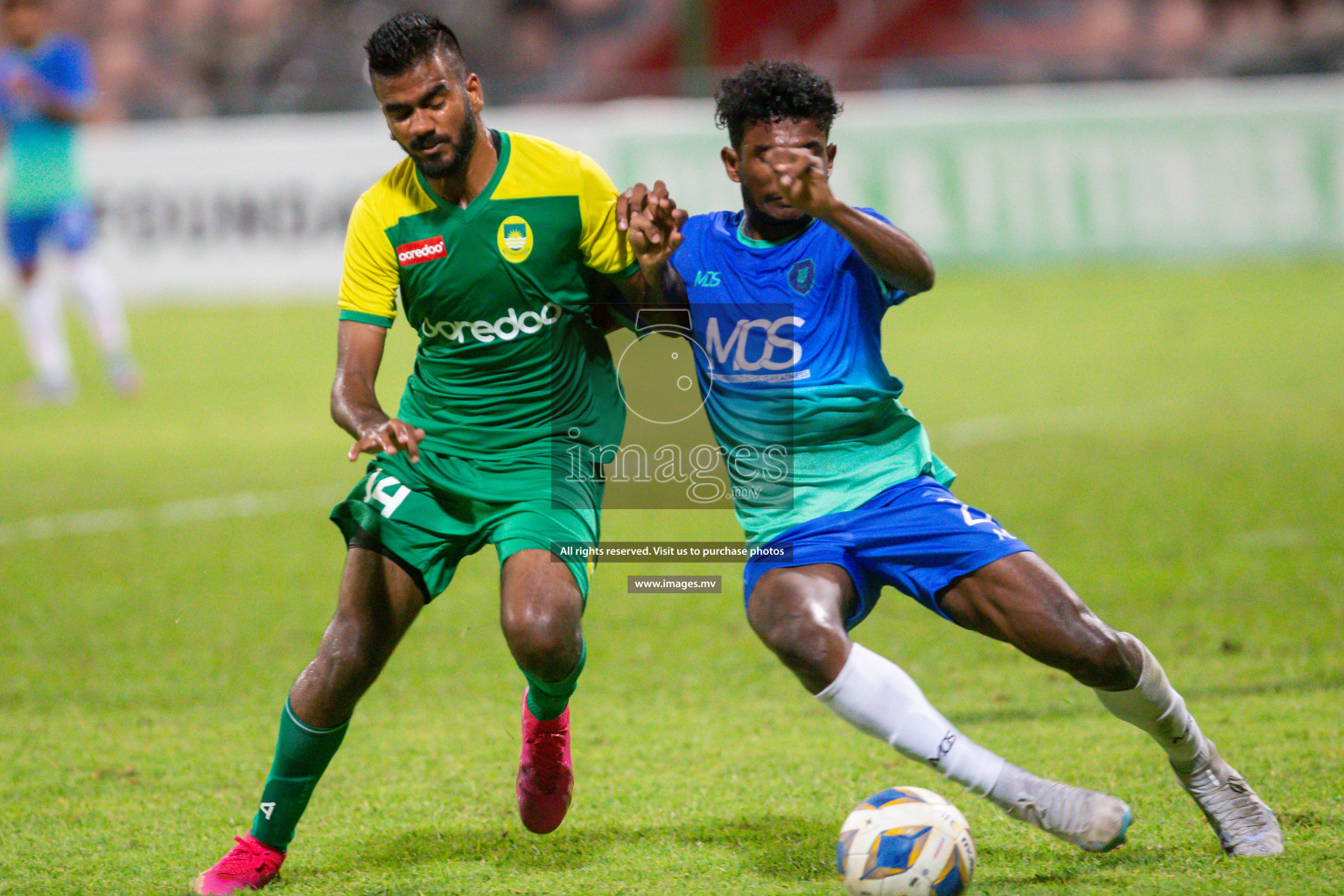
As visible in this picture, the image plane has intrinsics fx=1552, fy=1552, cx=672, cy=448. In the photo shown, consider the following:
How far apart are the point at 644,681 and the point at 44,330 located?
9319 mm

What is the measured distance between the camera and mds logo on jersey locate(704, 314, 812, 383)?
3996 mm

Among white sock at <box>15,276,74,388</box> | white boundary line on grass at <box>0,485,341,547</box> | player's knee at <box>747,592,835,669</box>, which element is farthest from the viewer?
white sock at <box>15,276,74,388</box>

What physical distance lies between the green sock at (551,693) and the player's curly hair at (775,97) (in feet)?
4.68

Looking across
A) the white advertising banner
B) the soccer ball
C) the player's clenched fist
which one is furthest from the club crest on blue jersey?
the white advertising banner

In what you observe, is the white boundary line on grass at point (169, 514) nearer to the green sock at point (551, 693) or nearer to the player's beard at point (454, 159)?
the green sock at point (551, 693)

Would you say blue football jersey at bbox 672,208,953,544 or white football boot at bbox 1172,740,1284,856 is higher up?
blue football jersey at bbox 672,208,953,544

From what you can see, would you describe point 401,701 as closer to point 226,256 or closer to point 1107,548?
point 1107,548

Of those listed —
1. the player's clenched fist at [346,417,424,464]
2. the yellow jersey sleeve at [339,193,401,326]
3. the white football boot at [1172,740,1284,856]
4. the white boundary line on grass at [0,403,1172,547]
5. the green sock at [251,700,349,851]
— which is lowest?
the white boundary line on grass at [0,403,1172,547]

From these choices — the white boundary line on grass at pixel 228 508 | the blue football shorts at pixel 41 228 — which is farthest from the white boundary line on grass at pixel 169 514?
the blue football shorts at pixel 41 228

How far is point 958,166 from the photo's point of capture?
17.2 meters

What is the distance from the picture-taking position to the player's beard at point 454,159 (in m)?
4.05

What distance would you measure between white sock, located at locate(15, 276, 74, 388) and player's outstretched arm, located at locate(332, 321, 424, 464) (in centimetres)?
1008

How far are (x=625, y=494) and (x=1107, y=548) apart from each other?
136 inches

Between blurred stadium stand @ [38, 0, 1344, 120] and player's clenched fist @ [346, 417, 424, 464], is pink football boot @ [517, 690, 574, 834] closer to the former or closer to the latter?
player's clenched fist @ [346, 417, 424, 464]
